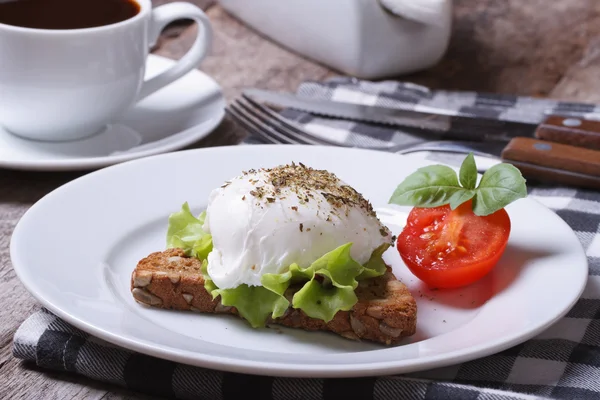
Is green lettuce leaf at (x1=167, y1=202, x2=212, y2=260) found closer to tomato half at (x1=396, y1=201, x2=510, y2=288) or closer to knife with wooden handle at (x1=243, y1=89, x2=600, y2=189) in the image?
tomato half at (x1=396, y1=201, x2=510, y2=288)

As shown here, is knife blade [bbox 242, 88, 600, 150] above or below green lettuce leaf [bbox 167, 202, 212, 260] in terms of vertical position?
below

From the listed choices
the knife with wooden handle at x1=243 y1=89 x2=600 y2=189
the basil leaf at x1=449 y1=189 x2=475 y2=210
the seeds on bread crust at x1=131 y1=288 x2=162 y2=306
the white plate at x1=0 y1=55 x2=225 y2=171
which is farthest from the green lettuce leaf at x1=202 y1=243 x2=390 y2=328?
the knife with wooden handle at x1=243 y1=89 x2=600 y2=189

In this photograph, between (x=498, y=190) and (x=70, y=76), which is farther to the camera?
(x=70, y=76)

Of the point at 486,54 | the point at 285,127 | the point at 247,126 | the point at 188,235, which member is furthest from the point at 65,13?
the point at 486,54

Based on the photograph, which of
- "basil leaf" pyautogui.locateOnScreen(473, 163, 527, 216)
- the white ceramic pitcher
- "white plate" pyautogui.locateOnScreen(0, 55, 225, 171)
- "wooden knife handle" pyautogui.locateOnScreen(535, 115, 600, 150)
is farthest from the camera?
the white ceramic pitcher

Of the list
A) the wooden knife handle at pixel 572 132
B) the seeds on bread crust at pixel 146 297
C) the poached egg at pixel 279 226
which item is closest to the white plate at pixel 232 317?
the seeds on bread crust at pixel 146 297

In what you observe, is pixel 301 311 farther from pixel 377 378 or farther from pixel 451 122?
pixel 451 122

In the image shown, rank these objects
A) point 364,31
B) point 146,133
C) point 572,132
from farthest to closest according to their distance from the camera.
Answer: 1. point 364,31
2. point 146,133
3. point 572,132
